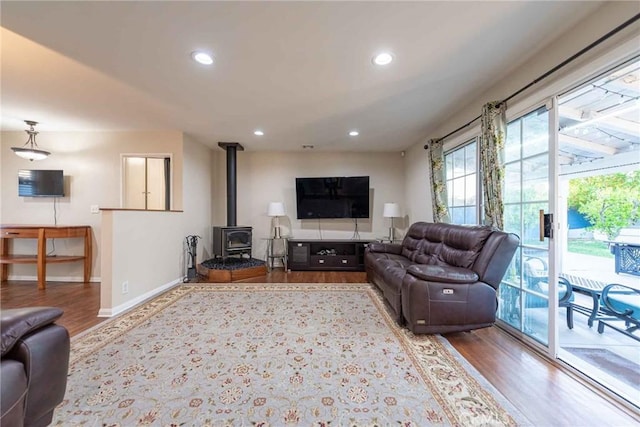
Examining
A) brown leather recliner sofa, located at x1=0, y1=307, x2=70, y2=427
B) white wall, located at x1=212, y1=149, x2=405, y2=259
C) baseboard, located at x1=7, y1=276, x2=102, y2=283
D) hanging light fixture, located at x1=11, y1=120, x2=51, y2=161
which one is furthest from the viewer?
white wall, located at x1=212, y1=149, x2=405, y2=259

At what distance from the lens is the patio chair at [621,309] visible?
2199 millimetres

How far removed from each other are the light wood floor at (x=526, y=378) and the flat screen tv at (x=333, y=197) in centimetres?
310

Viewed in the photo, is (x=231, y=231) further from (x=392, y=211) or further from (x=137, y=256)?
(x=392, y=211)

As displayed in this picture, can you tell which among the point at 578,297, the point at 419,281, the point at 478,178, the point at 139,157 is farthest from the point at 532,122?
the point at 139,157

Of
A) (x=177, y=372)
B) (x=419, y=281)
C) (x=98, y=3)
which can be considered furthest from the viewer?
(x=419, y=281)

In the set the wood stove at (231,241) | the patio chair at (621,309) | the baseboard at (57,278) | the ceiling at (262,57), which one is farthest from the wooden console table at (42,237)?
the patio chair at (621,309)

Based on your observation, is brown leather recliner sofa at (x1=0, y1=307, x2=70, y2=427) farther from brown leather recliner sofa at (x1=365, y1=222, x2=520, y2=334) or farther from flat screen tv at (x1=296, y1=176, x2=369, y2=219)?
flat screen tv at (x1=296, y1=176, x2=369, y2=219)

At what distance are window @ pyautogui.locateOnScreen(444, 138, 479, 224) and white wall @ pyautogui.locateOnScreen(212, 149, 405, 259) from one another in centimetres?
175

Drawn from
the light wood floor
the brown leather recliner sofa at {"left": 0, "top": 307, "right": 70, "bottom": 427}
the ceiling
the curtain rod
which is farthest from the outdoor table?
the brown leather recliner sofa at {"left": 0, "top": 307, "right": 70, "bottom": 427}

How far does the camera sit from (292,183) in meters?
5.38

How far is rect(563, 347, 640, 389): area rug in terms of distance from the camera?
1.70 m

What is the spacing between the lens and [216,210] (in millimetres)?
5371

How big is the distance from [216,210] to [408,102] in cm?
424

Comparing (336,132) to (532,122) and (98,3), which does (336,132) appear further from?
(98,3)
